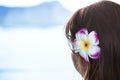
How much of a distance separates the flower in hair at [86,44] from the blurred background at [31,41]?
0.67m

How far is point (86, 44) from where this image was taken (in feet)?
3.13

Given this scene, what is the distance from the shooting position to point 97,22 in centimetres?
94

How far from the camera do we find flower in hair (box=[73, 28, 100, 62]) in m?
0.93

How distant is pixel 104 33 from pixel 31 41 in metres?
0.75

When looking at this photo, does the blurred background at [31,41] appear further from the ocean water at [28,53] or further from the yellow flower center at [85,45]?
the yellow flower center at [85,45]

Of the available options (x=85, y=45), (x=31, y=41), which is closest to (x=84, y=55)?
(x=85, y=45)

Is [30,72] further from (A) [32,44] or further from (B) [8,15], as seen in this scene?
(B) [8,15]

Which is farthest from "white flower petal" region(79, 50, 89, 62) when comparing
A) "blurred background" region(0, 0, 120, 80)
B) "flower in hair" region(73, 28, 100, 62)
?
"blurred background" region(0, 0, 120, 80)

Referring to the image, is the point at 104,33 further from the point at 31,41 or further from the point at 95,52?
the point at 31,41

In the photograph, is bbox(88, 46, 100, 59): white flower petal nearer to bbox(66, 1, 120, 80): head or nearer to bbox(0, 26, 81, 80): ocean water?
bbox(66, 1, 120, 80): head

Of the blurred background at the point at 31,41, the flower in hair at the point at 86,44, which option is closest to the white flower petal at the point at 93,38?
the flower in hair at the point at 86,44

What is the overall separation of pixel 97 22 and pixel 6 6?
0.81 m

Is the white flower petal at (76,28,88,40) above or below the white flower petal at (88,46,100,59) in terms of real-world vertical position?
above

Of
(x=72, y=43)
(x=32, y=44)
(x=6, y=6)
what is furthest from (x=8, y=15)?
(x=72, y=43)
